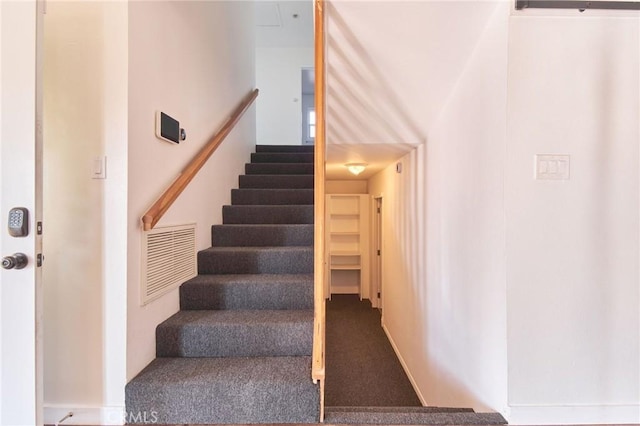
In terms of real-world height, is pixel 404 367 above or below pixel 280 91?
below

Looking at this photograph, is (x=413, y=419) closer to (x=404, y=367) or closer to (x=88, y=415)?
(x=88, y=415)

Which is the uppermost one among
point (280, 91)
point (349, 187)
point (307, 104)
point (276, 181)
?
point (307, 104)

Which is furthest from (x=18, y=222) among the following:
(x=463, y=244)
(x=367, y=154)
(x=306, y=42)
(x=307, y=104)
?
(x=307, y=104)

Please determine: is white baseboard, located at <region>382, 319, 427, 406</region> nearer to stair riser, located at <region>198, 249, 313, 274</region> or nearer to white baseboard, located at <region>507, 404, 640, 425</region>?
white baseboard, located at <region>507, 404, 640, 425</region>

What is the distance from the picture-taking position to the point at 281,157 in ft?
11.7

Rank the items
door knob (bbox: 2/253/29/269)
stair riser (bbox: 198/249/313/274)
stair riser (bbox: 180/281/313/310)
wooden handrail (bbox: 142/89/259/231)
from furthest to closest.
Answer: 1. stair riser (bbox: 198/249/313/274)
2. stair riser (bbox: 180/281/313/310)
3. wooden handrail (bbox: 142/89/259/231)
4. door knob (bbox: 2/253/29/269)

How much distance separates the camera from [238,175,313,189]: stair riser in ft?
10.0

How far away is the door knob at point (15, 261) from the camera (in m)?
1.11

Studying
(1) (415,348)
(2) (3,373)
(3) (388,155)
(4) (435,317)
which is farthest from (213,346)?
(3) (388,155)

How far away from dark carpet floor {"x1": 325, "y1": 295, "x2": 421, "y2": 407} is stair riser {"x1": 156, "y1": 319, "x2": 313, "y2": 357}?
132 centimetres

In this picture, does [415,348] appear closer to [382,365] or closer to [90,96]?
[382,365]

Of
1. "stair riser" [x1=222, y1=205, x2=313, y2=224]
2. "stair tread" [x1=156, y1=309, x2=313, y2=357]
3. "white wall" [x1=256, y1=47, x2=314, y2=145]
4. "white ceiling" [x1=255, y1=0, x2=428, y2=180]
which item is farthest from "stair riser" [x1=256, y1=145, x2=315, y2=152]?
"stair tread" [x1=156, y1=309, x2=313, y2=357]

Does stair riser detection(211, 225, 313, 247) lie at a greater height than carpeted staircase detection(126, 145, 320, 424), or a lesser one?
greater

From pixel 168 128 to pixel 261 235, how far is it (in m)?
1.07
